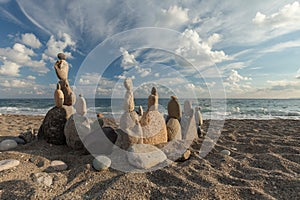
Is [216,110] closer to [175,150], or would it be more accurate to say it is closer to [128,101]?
[175,150]

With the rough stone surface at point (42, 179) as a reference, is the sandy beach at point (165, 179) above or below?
below

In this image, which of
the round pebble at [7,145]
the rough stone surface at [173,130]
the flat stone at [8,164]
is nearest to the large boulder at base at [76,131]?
the flat stone at [8,164]

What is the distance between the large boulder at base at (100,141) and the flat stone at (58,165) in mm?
696

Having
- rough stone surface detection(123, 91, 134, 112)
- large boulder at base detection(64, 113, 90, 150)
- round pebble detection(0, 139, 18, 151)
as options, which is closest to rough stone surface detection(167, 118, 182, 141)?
rough stone surface detection(123, 91, 134, 112)

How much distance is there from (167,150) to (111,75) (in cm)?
247

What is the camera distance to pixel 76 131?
4250 millimetres

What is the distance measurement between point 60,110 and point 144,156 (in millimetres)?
2504

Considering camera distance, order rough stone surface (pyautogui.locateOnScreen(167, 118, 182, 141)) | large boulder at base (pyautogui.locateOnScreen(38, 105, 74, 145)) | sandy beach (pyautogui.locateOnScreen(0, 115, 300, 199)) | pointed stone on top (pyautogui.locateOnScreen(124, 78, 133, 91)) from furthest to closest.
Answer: rough stone surface (pyautogui.locateOnScreen(167, 118, 182, 141)) → large boulder at base (pyautogui.locateOnScreen(38, 105, 74, 145)) → pointed stone on top (pyautogui.locateOnScreen(124, 78, 133, 91)) → sandy beach (pyautogui.locateOnScreen(0, 115, 300, 199))

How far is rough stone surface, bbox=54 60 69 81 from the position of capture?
15.3 ft

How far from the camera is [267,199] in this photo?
2.55 m

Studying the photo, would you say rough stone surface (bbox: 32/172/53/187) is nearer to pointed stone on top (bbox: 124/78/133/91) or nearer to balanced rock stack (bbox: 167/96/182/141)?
pointed stone on top (bbox: 124/78/133/91)

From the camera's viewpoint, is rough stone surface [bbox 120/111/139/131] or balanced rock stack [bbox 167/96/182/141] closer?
rough stone surface [bbox 120/111/139/131]

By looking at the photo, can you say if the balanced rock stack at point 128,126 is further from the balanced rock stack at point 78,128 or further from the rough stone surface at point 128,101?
the balanced rock stack at point 78,128

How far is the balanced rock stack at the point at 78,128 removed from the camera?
168 inches
